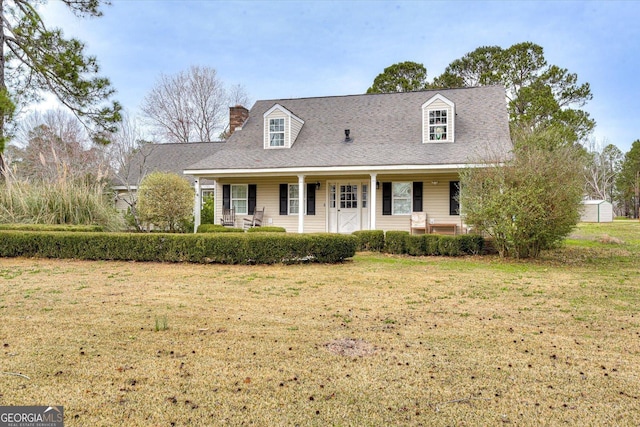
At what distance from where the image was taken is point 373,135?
1562 cm

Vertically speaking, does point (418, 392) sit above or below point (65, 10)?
below

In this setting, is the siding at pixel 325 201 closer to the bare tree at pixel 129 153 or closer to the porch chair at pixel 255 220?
the porch chair at pixel 255 220

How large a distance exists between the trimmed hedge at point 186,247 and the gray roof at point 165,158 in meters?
11.0

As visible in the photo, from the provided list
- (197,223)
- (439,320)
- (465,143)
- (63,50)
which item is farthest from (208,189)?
(439,320)

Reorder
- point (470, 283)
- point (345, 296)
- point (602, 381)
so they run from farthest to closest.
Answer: point (470, 283) < point (345, 296) < point (602, 381)

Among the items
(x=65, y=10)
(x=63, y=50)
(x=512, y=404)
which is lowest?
(x=512, y=404)

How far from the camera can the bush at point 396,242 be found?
38.3ft

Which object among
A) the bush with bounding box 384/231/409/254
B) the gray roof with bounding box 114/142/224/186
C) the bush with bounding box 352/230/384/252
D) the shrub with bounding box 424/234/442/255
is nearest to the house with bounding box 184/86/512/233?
the bush with bounding box 352/230/384/252

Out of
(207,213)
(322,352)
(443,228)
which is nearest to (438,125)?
(443,228)

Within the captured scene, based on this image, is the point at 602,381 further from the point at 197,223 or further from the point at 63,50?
the point at 63,50

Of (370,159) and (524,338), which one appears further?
(370,159)

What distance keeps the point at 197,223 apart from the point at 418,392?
43.0 ft

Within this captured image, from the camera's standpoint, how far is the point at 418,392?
3.09 m

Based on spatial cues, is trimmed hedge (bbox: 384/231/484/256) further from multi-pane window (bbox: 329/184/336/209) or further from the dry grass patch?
multi-pane window (bbox: 329/184/336/209)
